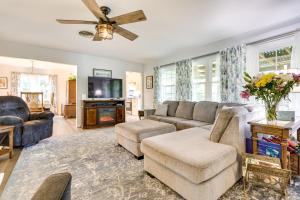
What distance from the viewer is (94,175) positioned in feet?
6.86

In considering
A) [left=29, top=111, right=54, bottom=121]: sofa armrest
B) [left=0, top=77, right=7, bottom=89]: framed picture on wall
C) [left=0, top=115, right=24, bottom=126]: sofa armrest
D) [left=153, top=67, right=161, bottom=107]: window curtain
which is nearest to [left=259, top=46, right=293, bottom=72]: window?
[left=153, top=67, right=161, bottom=107]: window curtain

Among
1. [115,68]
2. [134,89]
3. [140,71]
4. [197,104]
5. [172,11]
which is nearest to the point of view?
[172,11]

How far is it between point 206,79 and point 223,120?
272 cm

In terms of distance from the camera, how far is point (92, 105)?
511 centimetres

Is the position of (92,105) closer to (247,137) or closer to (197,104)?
(197,104)

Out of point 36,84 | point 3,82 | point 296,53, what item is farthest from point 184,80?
point 3,82

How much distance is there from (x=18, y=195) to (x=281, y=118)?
10.9 ft

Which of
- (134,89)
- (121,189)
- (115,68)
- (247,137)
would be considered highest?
(115,68)

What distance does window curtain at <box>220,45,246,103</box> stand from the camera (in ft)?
11.6

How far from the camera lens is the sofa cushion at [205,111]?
3.59 meters

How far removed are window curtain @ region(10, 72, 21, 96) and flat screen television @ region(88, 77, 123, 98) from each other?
14.0 feet

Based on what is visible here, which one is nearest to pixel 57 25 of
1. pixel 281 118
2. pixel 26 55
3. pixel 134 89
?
pixel 26 55

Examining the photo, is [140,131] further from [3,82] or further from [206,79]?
[3,82]

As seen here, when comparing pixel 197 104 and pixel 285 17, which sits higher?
pixel 285 17
